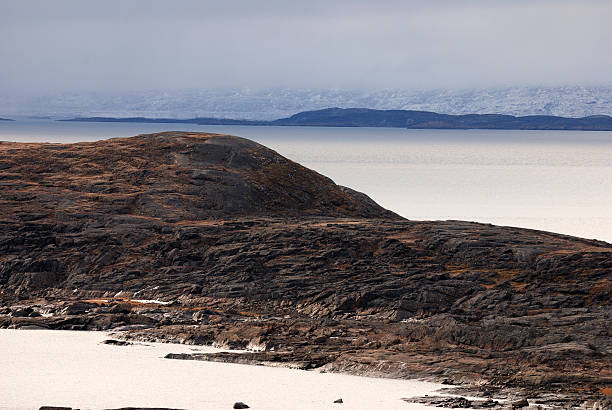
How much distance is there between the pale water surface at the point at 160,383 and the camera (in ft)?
106

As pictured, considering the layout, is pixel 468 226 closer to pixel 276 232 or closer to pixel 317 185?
pixel 276 232

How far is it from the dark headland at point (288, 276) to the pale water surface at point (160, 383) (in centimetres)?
122

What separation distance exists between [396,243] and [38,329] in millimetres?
18139

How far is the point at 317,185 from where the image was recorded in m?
69.8

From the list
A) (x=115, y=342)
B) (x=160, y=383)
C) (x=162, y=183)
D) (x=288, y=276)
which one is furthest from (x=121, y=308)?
(x=162, y=183)

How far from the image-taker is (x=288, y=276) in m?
49.7

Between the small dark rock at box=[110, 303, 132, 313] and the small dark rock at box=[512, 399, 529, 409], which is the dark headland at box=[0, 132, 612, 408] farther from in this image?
the small dark rock at box=[512, 399, 529, 409]

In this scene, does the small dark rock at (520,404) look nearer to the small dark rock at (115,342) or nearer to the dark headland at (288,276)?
the dark headland at (288,276)

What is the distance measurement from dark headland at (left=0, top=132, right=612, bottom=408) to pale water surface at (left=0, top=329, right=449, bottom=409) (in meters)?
1.22

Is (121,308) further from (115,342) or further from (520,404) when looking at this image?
(520,404)

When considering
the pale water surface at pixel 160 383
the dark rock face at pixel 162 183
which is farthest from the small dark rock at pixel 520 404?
the dark rock face at pixel 162 183

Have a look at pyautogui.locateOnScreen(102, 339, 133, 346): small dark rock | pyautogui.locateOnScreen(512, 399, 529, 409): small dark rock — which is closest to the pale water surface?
pyautogui.locateOnScreen(102, 339, 133, 346): small dark rock

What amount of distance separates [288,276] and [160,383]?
15.5 meters

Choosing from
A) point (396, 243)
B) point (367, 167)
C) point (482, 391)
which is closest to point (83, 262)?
point (396, 243)
